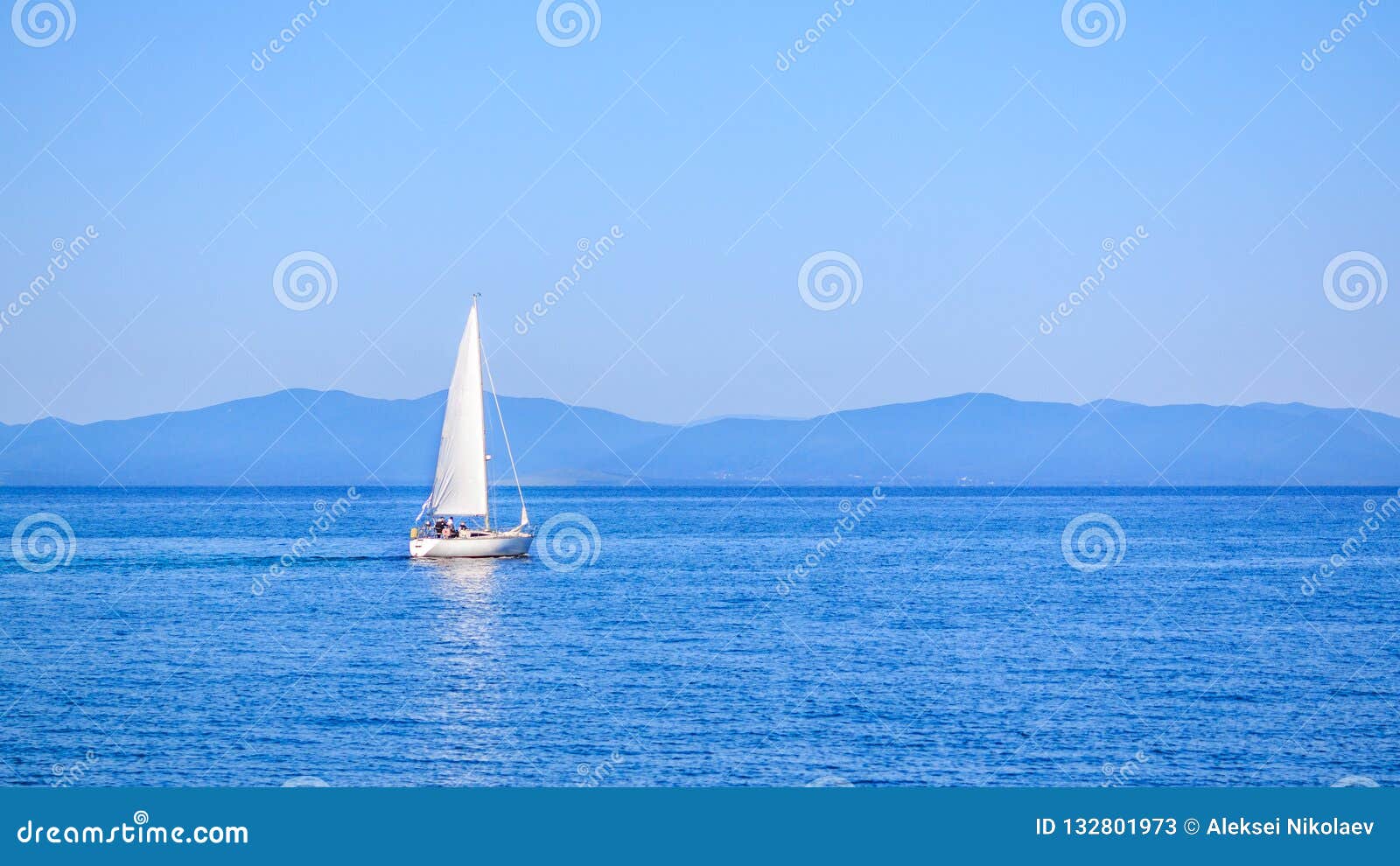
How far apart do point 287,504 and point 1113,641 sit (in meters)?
166

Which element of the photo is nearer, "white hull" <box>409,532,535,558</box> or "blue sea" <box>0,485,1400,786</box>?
"blue sea" <box>0,485,1400,786</box>

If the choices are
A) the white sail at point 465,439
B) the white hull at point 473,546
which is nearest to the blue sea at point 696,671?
the white hull at point 473,546

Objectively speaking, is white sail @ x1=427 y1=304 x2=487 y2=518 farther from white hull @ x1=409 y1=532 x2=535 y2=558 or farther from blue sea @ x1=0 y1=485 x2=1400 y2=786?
blue sea @ x1=0 y1=485 x2=1400 y2=786

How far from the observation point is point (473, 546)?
70750mm

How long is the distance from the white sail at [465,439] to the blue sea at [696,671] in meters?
4.76

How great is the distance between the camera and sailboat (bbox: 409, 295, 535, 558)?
69.6 meters

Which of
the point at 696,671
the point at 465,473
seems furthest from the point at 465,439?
the point at 696,671

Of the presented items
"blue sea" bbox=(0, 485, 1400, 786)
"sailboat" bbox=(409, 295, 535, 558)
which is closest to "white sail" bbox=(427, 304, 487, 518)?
Answer: "sailboat" bbox=(409, 295, 535, 558)

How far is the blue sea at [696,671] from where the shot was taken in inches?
1089

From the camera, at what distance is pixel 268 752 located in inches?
1111

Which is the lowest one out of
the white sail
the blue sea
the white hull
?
the blue sea

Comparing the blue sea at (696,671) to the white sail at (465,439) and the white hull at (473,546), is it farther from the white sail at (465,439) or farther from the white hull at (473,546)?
the white sail at (465,439)

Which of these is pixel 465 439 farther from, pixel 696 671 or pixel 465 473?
pixel 696 671

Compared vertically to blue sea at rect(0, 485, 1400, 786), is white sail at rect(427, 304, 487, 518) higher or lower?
higher
